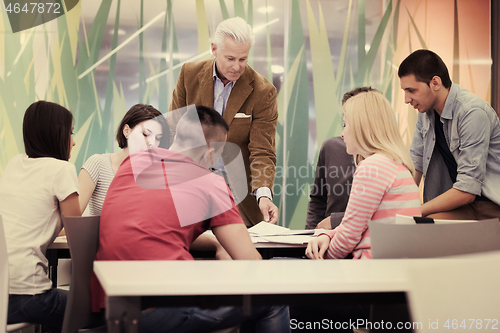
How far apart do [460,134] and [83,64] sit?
133 inches

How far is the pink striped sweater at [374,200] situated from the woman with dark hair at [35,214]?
1.06 m

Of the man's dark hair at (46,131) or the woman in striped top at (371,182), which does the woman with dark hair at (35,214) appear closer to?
the man's dark hair at (46,131)

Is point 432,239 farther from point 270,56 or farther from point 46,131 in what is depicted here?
point 270,56

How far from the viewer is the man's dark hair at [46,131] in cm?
163

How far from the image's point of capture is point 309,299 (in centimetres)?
80

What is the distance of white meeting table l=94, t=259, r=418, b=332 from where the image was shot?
74cm

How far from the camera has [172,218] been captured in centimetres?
124

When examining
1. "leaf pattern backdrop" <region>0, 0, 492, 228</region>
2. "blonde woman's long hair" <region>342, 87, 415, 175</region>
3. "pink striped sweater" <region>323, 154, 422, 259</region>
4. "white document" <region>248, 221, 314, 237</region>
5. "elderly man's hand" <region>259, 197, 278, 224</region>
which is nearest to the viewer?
"pink striped sweater" <region>323, 154, 422, 259</region>

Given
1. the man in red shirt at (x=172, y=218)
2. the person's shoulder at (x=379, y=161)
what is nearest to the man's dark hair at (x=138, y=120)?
the man in red shirt at (x=172, y=218)

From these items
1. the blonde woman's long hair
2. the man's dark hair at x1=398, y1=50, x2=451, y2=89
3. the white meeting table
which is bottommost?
the white meeting table

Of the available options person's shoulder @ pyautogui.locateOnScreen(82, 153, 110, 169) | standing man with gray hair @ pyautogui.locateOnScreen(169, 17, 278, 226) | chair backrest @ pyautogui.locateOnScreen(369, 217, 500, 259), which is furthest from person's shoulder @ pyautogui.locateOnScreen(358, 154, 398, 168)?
person's shoulder @ pyautogui.locateOnScreen(82, 153, 110, 169)

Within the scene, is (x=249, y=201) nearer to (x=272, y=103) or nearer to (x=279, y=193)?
(x=272, y=103)

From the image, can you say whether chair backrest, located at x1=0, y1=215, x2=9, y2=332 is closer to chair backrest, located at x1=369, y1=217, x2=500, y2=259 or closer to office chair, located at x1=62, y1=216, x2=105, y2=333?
office chair, located at x1=62, y1=216, x2=105, y2=333

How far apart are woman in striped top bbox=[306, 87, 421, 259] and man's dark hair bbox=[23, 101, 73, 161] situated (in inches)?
44.5
